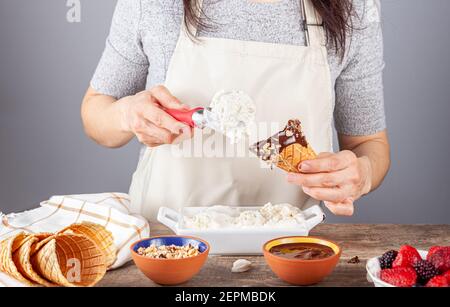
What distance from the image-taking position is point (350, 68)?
173 centimetres

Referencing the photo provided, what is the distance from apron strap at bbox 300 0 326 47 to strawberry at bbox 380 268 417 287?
738mm

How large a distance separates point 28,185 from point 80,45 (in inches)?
23.5

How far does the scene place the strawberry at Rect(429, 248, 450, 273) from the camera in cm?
113

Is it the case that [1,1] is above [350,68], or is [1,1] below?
above

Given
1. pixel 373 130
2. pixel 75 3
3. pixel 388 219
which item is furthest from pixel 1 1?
pixel 388 219

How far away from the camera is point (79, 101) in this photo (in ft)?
8.26

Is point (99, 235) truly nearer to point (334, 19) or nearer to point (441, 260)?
point (441, 260)

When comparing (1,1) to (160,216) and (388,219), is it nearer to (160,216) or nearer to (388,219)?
(160,216)

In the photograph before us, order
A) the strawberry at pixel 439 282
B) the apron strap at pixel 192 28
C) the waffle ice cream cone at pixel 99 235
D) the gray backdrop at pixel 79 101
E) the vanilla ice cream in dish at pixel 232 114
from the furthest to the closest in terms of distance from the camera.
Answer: the gray backdrop at pixel 79 101
the apron strap at pixel 192 28
the vanilla ice cream in dish at pixel 232 114
the waffle ice cream cone at pixel 99 235
the strawberry at pixel 439 282

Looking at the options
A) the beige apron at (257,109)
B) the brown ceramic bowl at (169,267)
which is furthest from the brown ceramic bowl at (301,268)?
the beige apron at (257,109)

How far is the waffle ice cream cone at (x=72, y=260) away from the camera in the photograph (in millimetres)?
Result: 1078

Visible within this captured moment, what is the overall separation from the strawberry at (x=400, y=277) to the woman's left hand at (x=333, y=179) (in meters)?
0.34

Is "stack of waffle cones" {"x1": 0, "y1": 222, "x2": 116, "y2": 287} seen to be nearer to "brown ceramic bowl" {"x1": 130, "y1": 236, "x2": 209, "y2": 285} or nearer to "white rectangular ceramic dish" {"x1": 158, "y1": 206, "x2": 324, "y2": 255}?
"brown ceramic bowl" {"x1": 130, "y1": 236, "x2": 209, "y2": 285}

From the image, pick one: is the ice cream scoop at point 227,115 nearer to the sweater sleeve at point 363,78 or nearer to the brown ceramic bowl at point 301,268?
the brown ceramic bowl at point 301,268
